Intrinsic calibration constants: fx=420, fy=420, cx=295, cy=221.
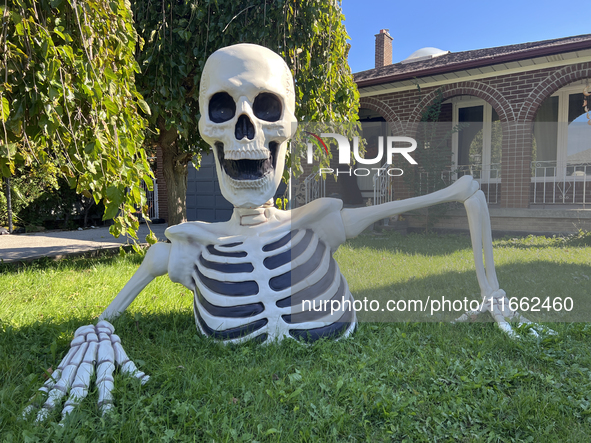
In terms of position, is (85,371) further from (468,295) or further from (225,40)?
(225,40)

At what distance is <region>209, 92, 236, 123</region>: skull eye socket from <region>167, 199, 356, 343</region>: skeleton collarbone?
1.72ft

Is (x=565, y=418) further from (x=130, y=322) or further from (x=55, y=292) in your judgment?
(x=55, y=292)

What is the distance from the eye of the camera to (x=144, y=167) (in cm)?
308

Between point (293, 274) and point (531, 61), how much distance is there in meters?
8.50

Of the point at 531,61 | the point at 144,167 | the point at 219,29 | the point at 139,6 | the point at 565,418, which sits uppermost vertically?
the point at 531,61

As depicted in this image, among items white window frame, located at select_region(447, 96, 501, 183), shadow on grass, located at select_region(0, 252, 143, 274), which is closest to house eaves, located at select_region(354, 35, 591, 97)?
white window frame, located at select_region(447, 96, 501, 183)

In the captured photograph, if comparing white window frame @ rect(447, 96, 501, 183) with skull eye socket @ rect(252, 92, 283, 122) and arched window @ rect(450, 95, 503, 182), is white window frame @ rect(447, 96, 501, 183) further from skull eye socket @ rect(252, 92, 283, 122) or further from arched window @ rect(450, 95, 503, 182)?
skull eye socket @ rect(252, 92, 283, 122)

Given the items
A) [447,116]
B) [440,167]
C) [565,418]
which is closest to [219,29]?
[565,418]

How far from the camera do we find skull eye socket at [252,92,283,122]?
2354 millimetres

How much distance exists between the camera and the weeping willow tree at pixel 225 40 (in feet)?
13.9

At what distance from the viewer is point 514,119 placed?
8977 mm

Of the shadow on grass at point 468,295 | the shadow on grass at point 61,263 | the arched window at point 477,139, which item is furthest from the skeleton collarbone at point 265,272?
the arched window at point 477,139

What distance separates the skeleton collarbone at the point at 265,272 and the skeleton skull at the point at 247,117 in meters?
0.18

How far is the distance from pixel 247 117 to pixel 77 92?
1185 millimetres
